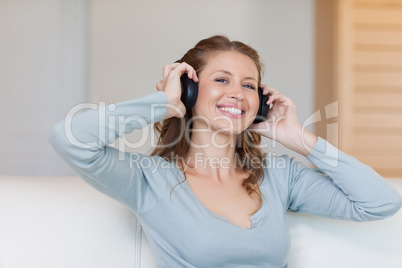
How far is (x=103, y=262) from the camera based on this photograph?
140 cm

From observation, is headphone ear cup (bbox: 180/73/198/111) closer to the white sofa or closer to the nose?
the nose

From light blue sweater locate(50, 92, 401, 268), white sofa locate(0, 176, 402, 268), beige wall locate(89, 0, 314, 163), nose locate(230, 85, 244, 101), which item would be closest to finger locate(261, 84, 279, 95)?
nose locate(230, 85, 244, 101)

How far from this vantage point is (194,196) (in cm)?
143

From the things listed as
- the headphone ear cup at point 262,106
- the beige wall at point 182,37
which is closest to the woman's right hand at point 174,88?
the headphone ear cup at point 262,106

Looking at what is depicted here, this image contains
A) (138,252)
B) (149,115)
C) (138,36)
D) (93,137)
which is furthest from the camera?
(138,36)

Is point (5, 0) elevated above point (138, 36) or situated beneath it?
elevated above

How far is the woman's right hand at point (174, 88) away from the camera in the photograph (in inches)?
54.9

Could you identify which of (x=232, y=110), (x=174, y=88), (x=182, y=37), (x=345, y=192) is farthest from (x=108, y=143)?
(x=182, y=37)

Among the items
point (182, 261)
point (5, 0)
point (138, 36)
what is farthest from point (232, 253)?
point (5, 0)

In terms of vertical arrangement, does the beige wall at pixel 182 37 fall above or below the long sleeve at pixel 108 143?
above

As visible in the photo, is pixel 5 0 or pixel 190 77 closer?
pixel 190 77

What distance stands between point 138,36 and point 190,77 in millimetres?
2862

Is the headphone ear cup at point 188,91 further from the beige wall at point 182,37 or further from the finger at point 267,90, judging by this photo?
the beige wall at point 182,37

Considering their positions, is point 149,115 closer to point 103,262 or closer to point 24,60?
point 103,262
